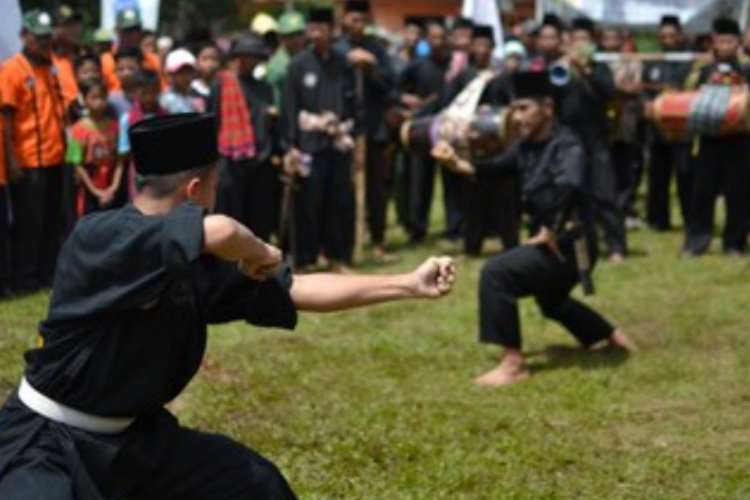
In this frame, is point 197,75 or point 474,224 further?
point 474,224

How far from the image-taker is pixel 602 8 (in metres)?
15.0

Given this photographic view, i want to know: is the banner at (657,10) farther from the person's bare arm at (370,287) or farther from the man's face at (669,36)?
the person's bare arm at (370,287)

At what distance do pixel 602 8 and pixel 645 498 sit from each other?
1019 cm

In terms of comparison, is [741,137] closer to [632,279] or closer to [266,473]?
[632,279]

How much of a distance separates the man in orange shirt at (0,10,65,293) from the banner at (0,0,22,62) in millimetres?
2561

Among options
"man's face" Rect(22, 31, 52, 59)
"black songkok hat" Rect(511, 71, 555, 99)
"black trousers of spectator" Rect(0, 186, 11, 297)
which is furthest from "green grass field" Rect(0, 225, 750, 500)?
"man's face" Rect(22, 31, 52, 59)

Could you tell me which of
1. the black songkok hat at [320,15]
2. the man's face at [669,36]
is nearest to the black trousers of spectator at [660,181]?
the man's face at [669,36]

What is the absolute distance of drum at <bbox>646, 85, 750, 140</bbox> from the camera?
36.0 ft

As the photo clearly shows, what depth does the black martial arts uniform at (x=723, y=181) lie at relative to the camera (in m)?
11.3

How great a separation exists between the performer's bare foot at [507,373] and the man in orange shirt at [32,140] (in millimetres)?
3830

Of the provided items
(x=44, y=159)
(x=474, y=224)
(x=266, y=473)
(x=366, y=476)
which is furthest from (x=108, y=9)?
(x=266, y=473)

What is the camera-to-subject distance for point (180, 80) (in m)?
10.4

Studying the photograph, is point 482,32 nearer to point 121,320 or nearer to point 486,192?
point 486,192

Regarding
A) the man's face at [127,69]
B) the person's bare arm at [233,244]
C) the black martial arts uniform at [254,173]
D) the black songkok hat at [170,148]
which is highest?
the black songkok hat at [170,148]
